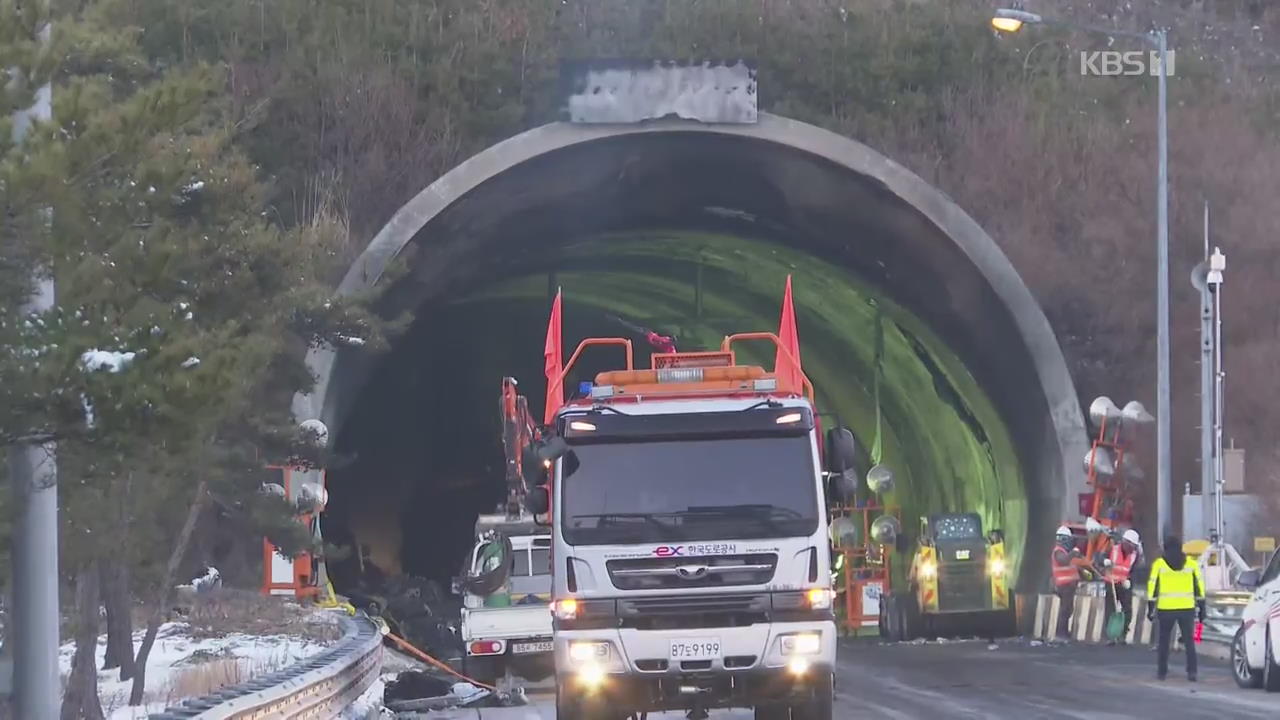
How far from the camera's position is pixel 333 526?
47219 mm

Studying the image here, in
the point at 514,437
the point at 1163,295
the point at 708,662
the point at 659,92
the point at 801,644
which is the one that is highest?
the point at 659,92

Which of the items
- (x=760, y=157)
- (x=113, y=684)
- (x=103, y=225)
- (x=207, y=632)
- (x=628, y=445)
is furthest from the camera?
(x=760, y=157)

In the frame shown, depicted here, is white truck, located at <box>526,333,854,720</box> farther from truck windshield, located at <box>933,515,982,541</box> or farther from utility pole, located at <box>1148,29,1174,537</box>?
truck windshield, located at <box>933,515,982,541</box>

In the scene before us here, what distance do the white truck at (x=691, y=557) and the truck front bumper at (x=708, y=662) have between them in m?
0.01

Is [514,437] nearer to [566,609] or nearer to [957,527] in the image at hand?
[566,609]

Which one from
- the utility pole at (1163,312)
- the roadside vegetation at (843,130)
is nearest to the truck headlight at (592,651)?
the roadside vegetation at (843,130)

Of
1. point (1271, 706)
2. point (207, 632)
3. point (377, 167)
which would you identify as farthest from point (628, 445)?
point (377, 167)

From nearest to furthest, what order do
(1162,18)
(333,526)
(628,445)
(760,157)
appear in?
(628,445) < (760,157) < (333,526) < (1162,18)

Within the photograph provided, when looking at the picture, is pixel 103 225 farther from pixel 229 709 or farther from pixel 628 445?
pixel 628 445

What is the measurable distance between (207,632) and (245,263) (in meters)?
10.3

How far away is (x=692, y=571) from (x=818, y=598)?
3.27ft

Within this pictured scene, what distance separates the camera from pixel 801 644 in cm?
1462

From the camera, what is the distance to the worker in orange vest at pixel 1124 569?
1185 inches

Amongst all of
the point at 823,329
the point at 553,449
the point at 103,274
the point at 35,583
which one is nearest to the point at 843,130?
the point at 823,329
